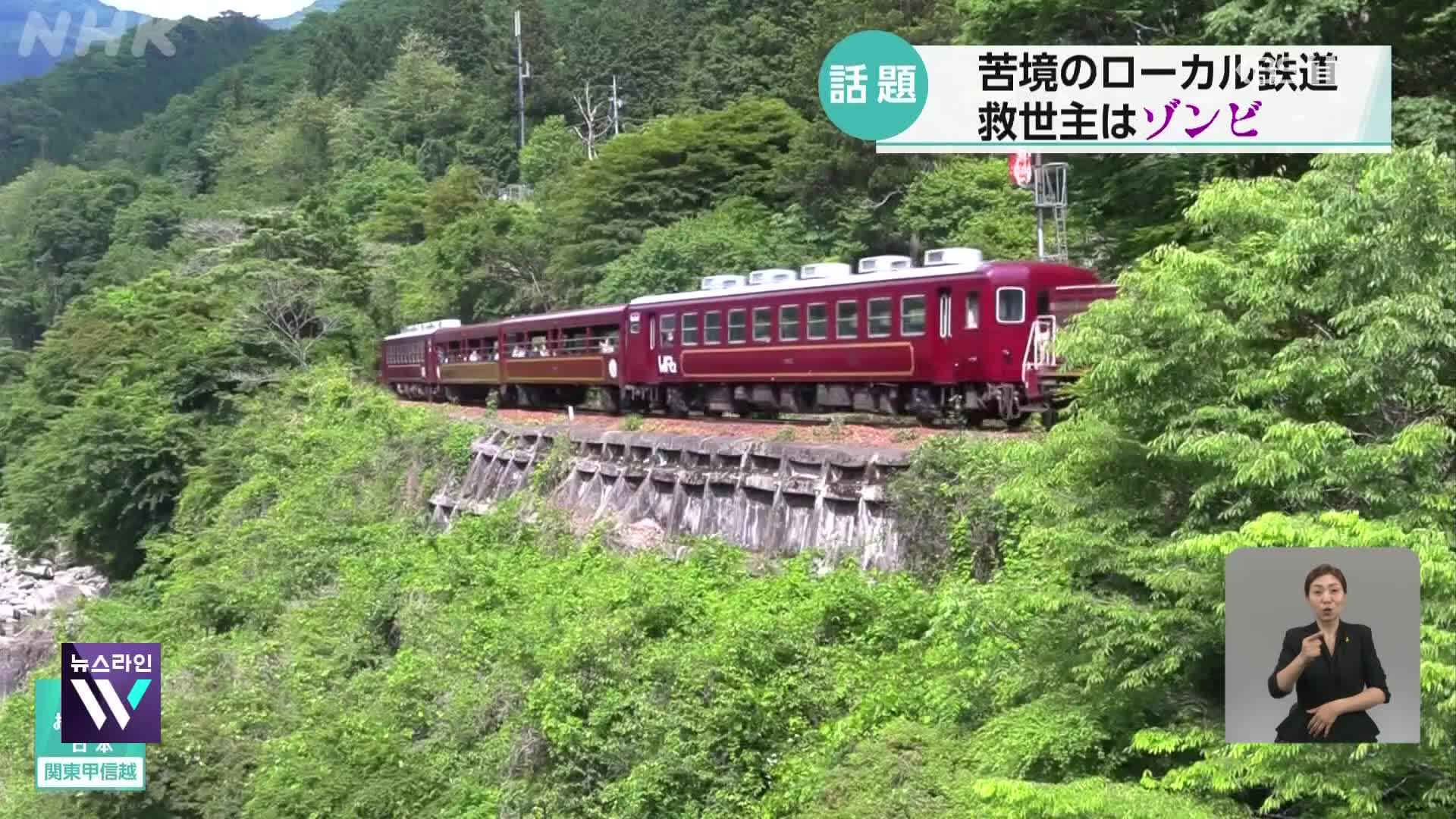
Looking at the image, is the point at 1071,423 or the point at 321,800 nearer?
the point at 1071,423

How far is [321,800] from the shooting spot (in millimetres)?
12758

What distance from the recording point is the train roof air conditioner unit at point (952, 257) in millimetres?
15633

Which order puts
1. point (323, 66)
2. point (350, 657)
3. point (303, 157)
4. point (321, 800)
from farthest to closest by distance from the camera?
point (323, 66) → point (303, 157) → point (350, 657) → point (321, 800)

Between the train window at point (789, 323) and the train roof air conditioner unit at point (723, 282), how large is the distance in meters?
2.10

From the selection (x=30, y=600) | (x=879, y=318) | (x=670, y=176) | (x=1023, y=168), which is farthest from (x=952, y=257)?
(x=30, y=600)

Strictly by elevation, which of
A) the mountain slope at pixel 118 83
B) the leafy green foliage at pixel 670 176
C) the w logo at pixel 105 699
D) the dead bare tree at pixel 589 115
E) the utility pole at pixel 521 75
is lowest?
the w logo at pixel 105 699

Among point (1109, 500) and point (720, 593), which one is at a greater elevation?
point (1109, 500)

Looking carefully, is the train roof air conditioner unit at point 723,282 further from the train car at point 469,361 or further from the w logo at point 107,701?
the w logo at point 107,701

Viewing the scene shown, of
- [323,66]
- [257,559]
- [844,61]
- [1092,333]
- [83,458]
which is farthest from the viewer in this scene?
[323,66]

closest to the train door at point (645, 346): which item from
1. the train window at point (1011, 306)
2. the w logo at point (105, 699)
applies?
the train window at point (1011, 306)

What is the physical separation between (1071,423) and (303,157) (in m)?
70.3

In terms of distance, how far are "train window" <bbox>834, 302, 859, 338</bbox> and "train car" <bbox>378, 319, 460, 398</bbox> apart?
17611 millimetres

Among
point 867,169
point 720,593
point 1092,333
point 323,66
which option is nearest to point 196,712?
point 720,593

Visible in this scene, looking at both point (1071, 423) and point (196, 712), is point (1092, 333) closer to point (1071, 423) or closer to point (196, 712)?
point (1071, 423)
